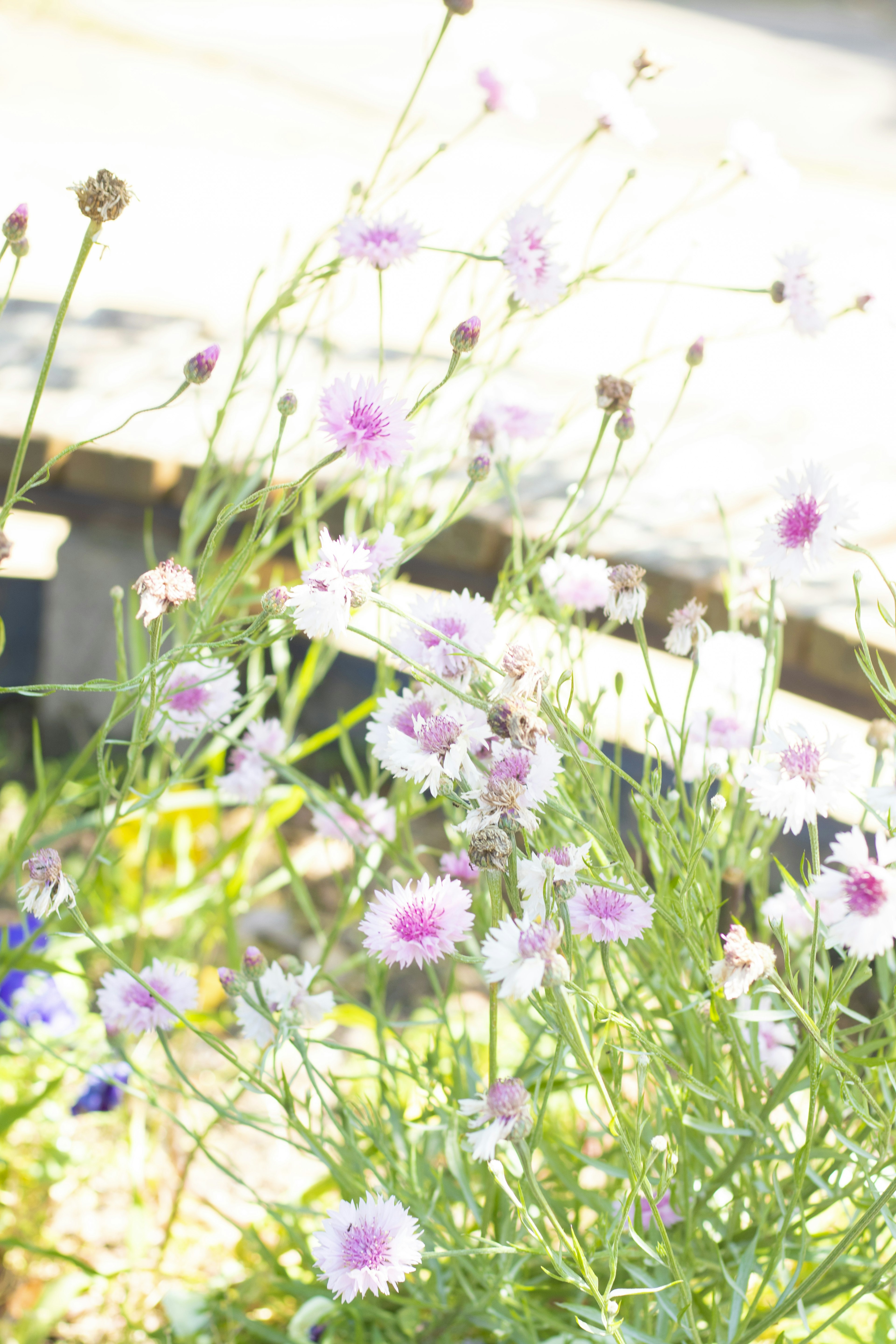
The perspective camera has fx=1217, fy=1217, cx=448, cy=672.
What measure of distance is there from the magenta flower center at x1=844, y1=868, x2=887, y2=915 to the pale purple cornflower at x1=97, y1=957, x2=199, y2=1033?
401mm

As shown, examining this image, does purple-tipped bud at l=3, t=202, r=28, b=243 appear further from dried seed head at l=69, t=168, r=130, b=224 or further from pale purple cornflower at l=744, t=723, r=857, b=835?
pale purple cornflower at l=744, t=723, r=857, b=835

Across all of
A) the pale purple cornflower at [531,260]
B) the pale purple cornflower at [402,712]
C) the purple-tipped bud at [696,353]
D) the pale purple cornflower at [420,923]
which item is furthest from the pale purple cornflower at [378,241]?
the pale purple cornflower at [420,923]

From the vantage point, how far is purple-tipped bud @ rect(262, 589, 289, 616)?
0.52m

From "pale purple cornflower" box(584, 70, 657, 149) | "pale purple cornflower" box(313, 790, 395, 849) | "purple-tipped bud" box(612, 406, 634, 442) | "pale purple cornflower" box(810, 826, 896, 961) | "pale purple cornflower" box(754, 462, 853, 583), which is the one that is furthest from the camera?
"pale purple cornflower" box(584, 70, 657, 149)

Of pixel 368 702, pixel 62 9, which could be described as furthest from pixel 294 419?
pixel 62 9

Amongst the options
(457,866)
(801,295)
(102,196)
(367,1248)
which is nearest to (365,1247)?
(367,1248)

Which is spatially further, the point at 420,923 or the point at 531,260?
the point at 531,260

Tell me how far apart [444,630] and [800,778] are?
0.19 metres

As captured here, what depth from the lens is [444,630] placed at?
61cm

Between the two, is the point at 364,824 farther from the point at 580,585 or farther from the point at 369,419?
the point at 369,419

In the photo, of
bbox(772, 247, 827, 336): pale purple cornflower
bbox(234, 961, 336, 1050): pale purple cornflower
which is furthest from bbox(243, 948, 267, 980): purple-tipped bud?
bbox(772, 247, 827, 336): pale purple cornflower

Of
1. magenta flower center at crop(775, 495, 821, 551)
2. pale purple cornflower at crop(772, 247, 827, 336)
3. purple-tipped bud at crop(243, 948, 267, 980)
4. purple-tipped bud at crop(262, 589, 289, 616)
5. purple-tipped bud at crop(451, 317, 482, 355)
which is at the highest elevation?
pale purple cornflower at crop(772, 247, 827, 336)

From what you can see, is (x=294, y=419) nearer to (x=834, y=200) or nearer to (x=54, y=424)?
(x=54, y=424)

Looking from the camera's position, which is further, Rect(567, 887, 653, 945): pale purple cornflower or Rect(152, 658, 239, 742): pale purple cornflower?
Rect(152, 658, 239, 742): pale purple cornflower
